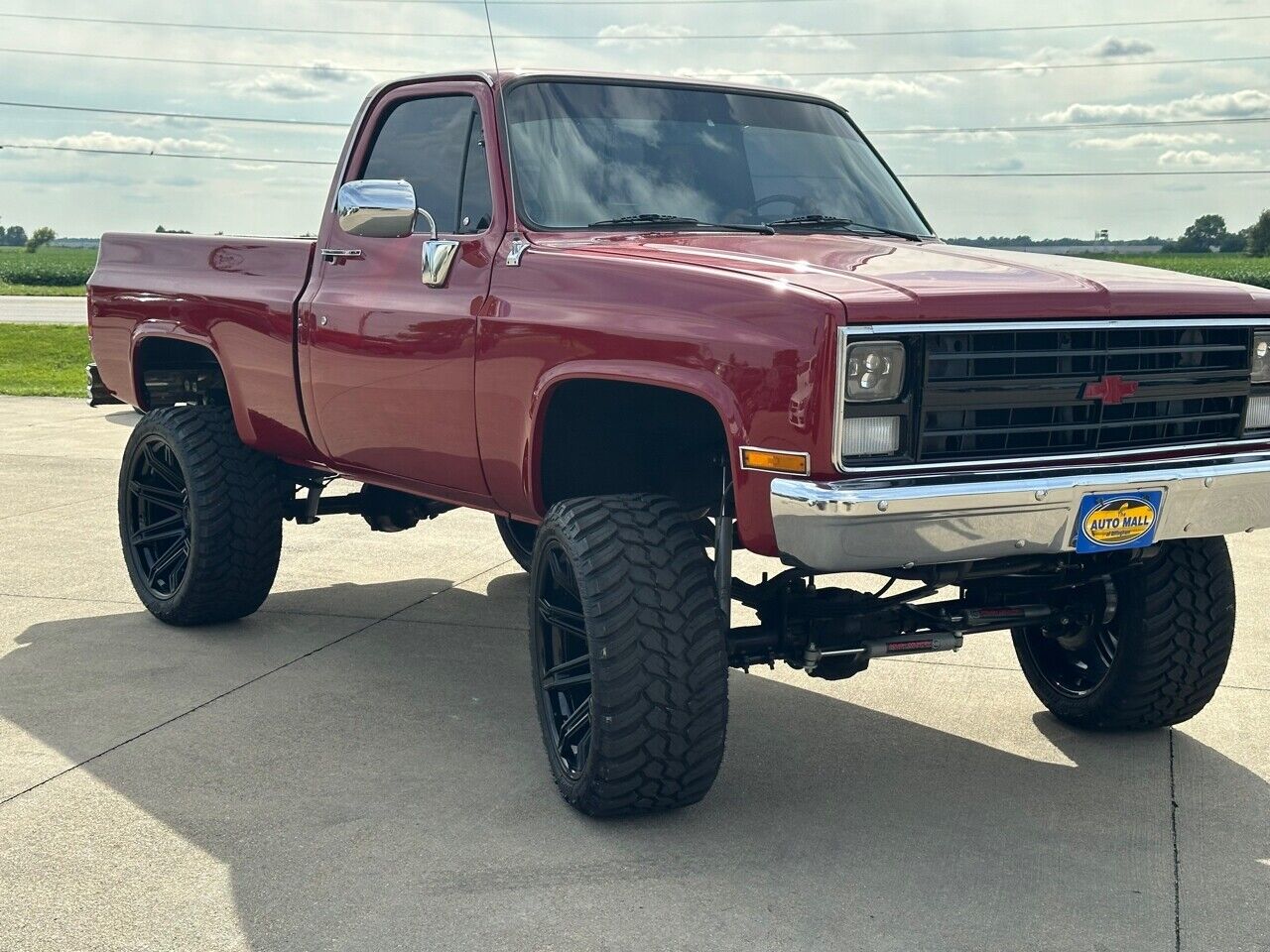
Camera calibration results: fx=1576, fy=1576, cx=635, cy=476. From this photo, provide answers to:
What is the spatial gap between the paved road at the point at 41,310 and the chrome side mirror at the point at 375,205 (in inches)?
1052

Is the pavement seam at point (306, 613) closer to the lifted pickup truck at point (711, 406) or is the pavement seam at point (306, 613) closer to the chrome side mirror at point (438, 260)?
the lifted pickup truck at point (711, 406)

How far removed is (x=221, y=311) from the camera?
244 inches

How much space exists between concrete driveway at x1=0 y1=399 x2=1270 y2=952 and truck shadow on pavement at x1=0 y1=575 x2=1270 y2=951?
1 centimetres

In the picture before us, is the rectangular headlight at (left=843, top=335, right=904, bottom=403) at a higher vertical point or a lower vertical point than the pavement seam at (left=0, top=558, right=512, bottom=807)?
higher

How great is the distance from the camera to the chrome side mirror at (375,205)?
4.84 m

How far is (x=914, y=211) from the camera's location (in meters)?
5.68

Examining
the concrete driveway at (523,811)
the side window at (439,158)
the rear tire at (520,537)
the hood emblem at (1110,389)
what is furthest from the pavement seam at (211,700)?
the hood emblem at (1110,389)

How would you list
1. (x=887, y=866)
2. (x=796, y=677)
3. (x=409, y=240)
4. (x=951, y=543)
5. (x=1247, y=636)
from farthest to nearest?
(x=1247, y=636), (x=796, y=677), (x=409, y=240), (x=887, y=866), (x=951, y=543)

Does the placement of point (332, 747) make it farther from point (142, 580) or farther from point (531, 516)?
point (142, 580)

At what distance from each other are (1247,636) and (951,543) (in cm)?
325

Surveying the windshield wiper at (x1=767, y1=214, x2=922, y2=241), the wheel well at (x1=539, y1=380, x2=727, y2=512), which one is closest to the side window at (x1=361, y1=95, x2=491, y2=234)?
the wheel well at (x1=539, y1=380, x2=727, y2=512)

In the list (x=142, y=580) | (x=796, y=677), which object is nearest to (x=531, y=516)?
(x=796, y=677)

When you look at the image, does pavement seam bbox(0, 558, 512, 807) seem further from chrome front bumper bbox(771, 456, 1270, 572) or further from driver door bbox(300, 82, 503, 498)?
chrome front bumper bbox(771, 456, 1270, 572)

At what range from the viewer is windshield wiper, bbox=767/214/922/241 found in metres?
5.17
